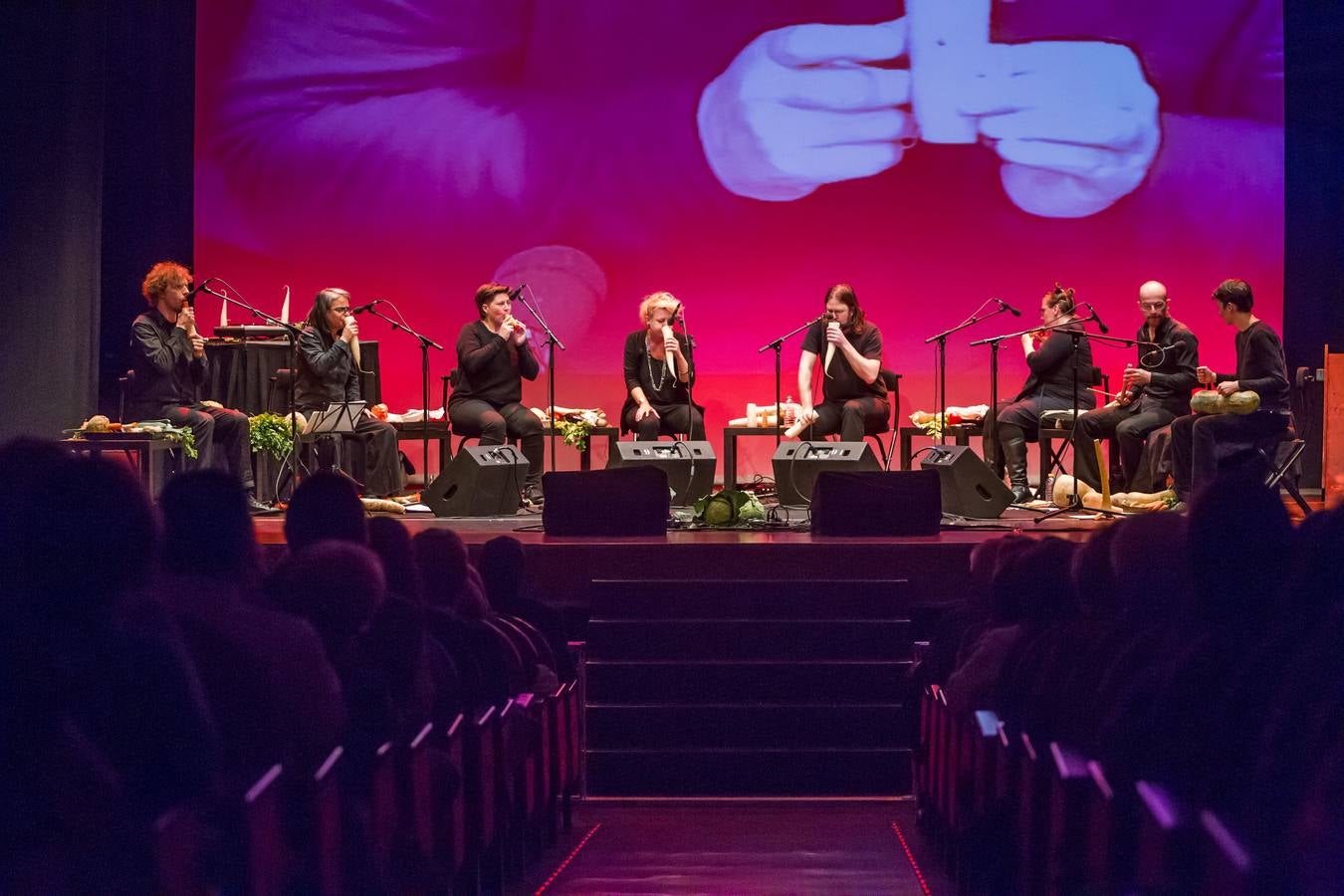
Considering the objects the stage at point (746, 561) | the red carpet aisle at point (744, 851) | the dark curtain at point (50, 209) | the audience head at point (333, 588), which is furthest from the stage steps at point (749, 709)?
the dark curtain at point (50, 209)

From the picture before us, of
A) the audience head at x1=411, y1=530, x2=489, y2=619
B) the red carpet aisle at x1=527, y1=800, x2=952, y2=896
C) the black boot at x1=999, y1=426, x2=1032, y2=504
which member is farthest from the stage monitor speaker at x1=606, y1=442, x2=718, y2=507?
the audience head at x1=411, y1=530, x2=489, y2=619

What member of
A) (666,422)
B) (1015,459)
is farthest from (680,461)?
(1015,459)

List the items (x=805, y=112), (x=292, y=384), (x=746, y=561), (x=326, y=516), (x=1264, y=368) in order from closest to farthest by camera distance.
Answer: (x=326, y=516), (x=746, y=561), (x=1264, y=368), (x=292, y=384), (x=805, y=112)

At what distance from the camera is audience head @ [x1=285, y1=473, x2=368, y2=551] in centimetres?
209

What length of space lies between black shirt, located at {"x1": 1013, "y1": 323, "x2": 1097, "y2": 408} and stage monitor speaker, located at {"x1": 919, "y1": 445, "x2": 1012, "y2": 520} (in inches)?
56.4

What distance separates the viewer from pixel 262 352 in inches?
285

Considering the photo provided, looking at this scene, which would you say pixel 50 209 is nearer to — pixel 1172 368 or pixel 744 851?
pixel 744 851

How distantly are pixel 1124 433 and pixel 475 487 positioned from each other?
3009mm

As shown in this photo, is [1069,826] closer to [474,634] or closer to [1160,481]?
[474,634]

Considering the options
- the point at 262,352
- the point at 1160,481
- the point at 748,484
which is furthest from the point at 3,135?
the point at 1160,481

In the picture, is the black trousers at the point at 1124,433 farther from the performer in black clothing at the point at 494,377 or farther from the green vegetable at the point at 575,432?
the performer in black clothing at the point at 494,377

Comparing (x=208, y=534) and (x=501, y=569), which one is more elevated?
(x=208, y=534)

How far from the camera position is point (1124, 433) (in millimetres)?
6074

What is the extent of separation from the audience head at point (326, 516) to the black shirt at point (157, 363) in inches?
163
